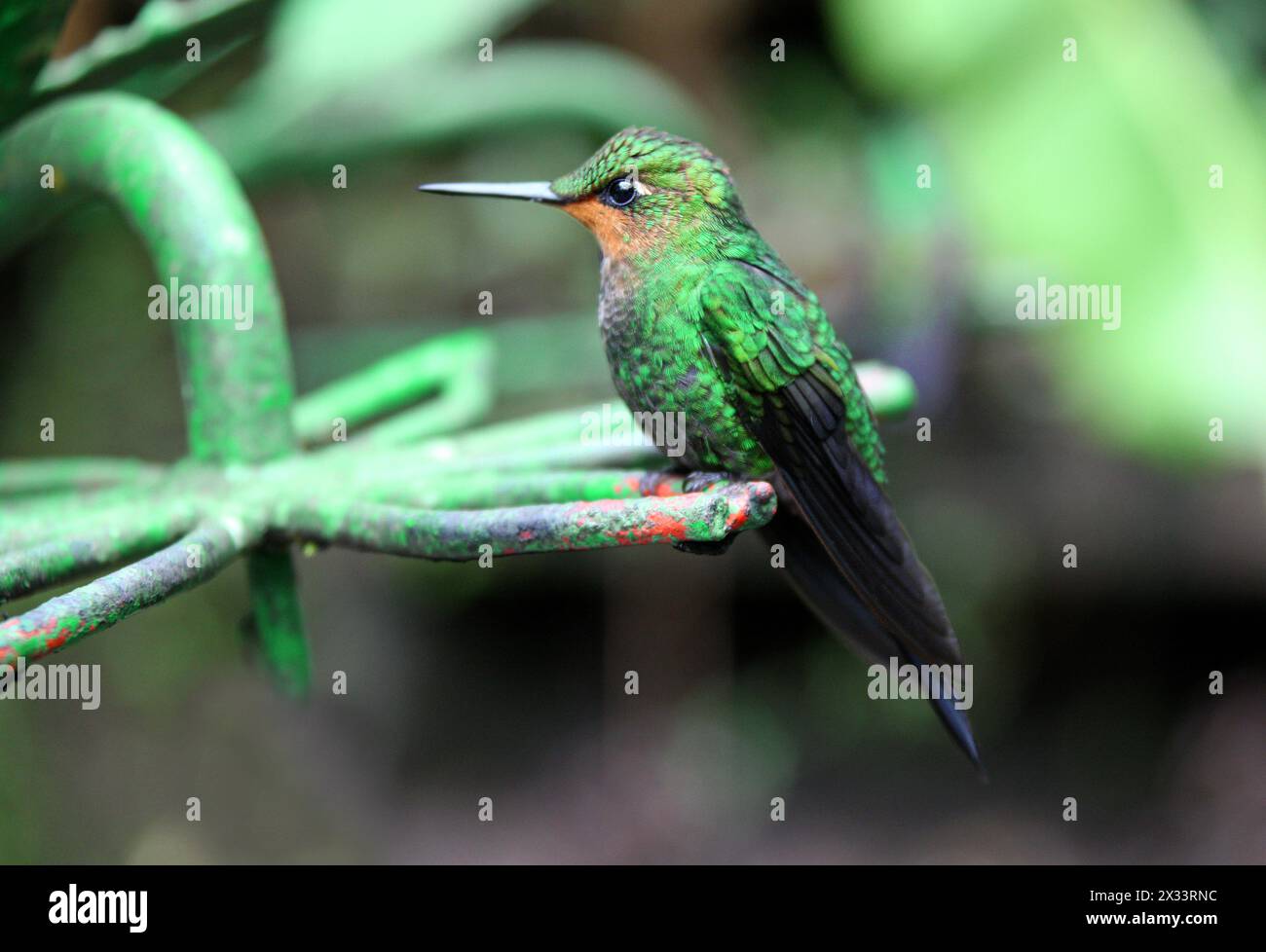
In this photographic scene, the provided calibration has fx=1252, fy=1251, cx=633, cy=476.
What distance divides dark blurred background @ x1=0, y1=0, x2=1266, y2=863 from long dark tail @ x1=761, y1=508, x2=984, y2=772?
1265 mm

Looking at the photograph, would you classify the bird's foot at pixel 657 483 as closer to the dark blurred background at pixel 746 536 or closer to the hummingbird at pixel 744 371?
the hummingbird at pixel 744 371

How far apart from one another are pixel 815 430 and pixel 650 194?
0.41m

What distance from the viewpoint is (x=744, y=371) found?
163cm

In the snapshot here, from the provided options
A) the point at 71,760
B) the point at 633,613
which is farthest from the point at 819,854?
the point at 71,760

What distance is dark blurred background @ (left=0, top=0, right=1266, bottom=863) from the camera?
2.75 metres

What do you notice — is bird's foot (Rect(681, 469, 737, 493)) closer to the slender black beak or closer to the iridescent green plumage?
the iridescent green plumage

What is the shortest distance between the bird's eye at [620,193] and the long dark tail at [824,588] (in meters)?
0.48

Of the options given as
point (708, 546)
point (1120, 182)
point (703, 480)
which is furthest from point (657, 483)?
point (1120, 182)

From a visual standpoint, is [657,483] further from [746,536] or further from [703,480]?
[746,536]

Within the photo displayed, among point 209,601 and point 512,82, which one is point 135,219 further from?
point 209,601

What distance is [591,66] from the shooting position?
2.77m
